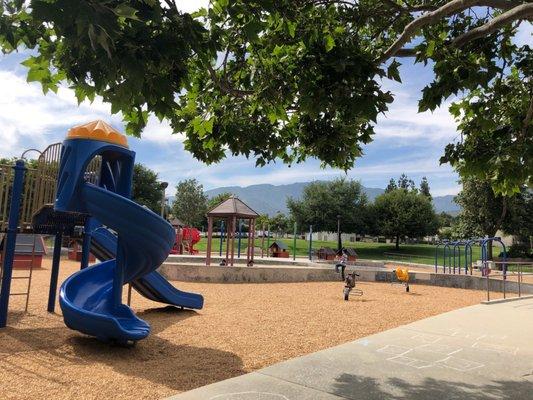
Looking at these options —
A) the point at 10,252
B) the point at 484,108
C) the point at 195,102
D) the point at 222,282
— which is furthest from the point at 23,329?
Answer: the point at 222,282

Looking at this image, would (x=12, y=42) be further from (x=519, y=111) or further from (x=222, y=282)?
(x=222, y=282)

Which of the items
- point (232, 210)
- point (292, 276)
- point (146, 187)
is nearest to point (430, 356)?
point (292, 276)

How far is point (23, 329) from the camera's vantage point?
314 inches

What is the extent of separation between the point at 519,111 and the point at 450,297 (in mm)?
10517

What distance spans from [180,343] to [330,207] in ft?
176

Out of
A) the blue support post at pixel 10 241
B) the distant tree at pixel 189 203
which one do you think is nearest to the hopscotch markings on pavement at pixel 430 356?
the blue support post at pixel 10 241

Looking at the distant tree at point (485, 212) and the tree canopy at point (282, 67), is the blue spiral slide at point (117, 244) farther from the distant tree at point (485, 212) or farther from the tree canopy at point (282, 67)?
the distant tree at point (485, 212)

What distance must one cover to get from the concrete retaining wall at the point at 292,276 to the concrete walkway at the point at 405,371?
35.1 ft

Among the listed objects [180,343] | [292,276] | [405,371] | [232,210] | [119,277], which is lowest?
[180,343]

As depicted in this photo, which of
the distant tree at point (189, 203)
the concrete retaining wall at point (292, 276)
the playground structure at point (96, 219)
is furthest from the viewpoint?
the distant tree at point (189, 203)

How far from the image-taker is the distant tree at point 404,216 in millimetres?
61719

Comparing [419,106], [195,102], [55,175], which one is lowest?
[55,175]

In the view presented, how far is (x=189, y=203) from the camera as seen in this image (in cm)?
7875

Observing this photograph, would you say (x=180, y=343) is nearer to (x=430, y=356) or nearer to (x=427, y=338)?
(x=430, y=356)
